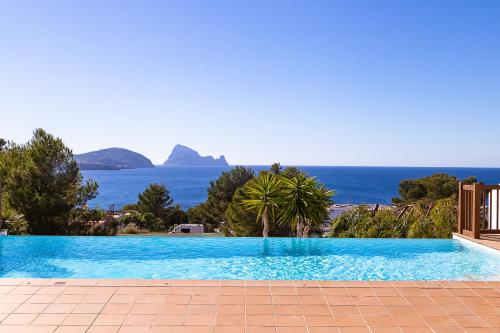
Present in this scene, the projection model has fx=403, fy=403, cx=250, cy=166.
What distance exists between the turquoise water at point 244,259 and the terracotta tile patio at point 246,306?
184 centimetres

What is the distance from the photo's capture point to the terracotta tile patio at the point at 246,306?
11.7 ft

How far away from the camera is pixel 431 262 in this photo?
7402mm

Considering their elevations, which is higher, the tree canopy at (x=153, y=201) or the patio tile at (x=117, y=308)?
the patio tile at (x=117, y=308)

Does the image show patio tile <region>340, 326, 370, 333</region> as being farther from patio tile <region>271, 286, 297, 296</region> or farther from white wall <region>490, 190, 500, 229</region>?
white wall <region>490, 190, 500, 229</region>

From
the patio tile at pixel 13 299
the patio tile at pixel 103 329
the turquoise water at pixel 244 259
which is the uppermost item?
the patio tile at pixel 13 299

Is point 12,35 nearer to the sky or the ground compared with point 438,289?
nearer to the sky

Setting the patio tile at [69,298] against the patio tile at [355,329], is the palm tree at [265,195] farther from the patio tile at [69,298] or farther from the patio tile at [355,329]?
the patio tile at [355,329]

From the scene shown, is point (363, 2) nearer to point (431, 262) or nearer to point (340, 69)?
point (340, 69)

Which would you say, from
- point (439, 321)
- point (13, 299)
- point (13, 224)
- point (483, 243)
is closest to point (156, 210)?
point (13, 224)

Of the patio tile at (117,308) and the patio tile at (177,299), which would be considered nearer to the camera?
the patio tile at (117,308)

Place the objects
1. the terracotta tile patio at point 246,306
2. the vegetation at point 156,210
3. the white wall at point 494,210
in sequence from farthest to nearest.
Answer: the vegetation at point 156,210 < the white wall at point 494,210 < the terracotta tile patio at point 246,306

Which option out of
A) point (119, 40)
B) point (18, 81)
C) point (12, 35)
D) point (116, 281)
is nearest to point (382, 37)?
point (119, 40)

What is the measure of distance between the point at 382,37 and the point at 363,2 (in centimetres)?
330

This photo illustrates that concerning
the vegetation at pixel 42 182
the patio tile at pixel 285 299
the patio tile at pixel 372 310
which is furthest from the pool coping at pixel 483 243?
the vegetation at pixel 42 182
